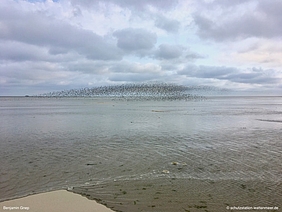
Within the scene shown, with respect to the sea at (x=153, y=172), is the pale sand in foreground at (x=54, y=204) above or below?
above

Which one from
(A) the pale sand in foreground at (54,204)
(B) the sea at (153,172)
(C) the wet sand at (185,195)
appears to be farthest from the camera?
(B) the sea at (153,172)

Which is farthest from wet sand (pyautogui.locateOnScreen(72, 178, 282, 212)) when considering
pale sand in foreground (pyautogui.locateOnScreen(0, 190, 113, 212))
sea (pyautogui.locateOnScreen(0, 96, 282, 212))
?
pale sand in foreground (pyautogui.locateOnScreen(0, 190, 113, 212))

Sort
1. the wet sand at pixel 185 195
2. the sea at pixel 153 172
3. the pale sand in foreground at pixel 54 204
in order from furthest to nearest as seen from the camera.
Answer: the sea at pixel 153 172
the wet sand at pixel 185 195
the pale sand in foreground at pixel 54 204

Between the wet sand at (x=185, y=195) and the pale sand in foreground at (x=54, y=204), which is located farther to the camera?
the wet sand at (x=185, y=195)

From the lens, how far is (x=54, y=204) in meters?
6.65

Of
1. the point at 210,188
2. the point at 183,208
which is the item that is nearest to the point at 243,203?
the point at 210,188

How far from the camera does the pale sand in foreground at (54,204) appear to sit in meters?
6.39

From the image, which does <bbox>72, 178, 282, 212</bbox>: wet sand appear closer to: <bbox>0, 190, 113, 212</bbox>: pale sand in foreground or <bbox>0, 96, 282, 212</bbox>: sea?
<bbox>0, 96, 282, 212</bbox>: sea

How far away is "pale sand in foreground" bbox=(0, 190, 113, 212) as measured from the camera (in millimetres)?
6391

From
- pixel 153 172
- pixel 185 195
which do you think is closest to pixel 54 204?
pixel 185 195

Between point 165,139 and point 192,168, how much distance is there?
6.62 metres

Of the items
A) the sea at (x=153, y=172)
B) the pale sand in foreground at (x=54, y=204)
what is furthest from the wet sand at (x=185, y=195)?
the pale sand in foreground at (x=54, y=204)

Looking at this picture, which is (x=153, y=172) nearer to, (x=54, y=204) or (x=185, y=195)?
(x=185, y=195)

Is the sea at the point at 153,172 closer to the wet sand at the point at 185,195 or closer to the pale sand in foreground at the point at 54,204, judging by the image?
the wet sand at the point at 185,195
